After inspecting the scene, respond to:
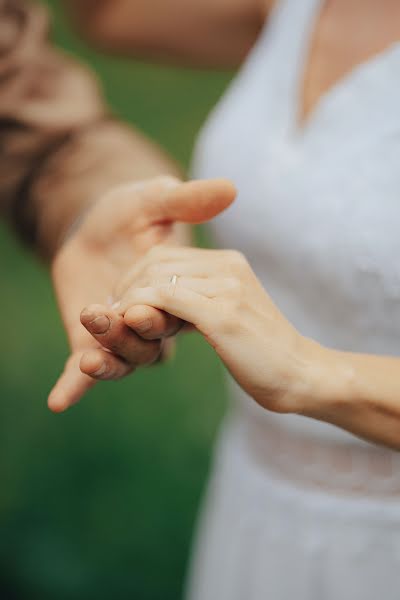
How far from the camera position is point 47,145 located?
80 cm

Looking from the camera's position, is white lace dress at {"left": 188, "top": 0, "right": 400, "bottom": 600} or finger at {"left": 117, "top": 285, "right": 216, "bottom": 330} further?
white lace dress at {"left": 188, "top": 0, "right": 400, "bottom": 600}

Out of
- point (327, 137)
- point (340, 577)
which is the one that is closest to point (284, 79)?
point (327, 137)

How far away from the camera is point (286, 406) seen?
0.45 meters

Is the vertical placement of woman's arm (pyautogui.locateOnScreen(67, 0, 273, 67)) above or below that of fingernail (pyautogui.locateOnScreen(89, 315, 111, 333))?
above

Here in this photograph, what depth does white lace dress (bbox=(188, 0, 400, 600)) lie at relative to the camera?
578mm

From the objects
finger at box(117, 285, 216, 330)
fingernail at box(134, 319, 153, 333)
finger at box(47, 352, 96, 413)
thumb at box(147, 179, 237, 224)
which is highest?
thumb at box(147, 179, 237, 224)

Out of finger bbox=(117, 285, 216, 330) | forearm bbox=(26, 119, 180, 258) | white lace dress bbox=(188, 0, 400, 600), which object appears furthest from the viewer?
forearm bbox=(26, 119, 180, 258)

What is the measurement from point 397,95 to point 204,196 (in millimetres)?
190

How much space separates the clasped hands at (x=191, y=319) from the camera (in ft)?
1.41

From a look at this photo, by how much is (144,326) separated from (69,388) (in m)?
0.07

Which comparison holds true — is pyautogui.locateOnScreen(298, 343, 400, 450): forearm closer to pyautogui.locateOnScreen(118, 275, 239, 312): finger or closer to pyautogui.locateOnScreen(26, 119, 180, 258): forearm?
pyautogui.locateOnScreen(118, 275, 239, 312): finger

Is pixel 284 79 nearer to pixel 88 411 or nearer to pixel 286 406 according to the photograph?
pixel 286 406

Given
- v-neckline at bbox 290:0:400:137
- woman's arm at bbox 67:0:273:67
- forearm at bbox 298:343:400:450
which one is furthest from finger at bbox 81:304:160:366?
woman's arm at bbox 67:0:273:67

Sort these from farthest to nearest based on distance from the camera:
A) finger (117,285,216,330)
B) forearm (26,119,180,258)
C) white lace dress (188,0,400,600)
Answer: forearm (26,119,180,258)
white lace dress (188,0,400,600)
finger (117,285,216,330)
